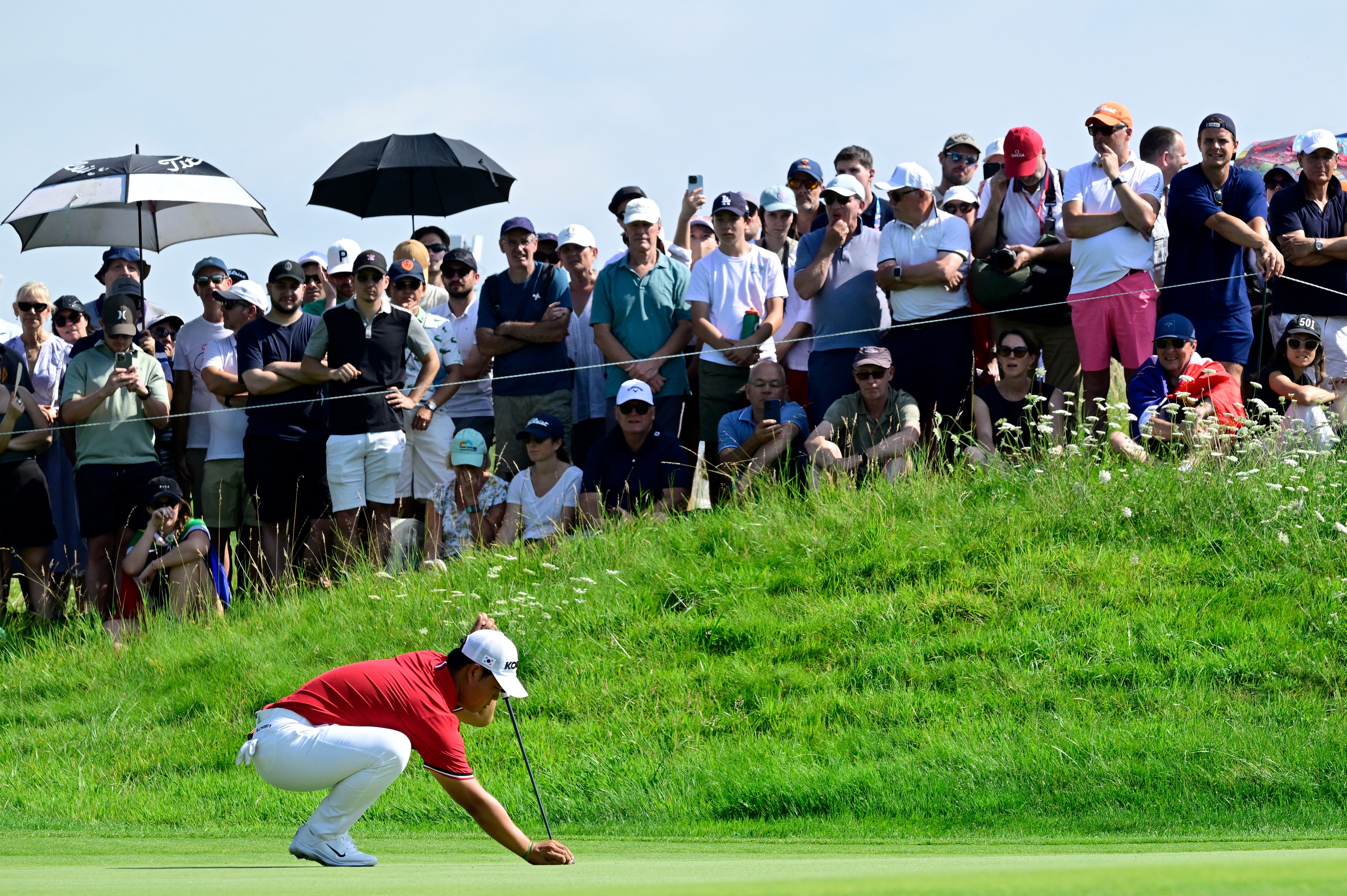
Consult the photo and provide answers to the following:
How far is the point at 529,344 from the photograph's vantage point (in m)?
12.6

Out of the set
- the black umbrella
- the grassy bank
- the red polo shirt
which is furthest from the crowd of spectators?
the red polo shirt

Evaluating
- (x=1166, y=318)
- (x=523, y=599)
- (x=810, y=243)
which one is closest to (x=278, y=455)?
(x=523, y=599)

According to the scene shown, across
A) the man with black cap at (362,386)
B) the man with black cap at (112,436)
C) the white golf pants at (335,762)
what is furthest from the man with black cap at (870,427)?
the man with black cap at (112,436)

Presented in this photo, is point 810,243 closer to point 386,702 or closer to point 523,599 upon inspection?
point 523,599

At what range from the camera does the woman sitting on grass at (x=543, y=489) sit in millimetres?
12211

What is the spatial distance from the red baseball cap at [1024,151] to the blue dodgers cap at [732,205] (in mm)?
2078

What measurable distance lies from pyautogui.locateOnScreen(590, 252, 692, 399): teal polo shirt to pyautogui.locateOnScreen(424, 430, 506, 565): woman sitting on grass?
121 cm

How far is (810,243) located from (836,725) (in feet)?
14.2

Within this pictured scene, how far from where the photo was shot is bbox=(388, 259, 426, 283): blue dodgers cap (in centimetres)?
1280

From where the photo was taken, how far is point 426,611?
11656 mm

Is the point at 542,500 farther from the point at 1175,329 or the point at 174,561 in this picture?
the point at 1175,329

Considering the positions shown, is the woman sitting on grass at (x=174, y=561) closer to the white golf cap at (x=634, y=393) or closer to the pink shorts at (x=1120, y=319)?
the white golf cap at (x=634, y=393)

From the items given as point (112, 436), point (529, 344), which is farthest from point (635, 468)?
point (112, 436)

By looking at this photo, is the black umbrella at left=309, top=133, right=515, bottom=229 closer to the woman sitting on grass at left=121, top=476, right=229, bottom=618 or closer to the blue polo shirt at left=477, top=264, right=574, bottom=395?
the blue polo shirt at left=477, top=264, right=574, bottom=395
